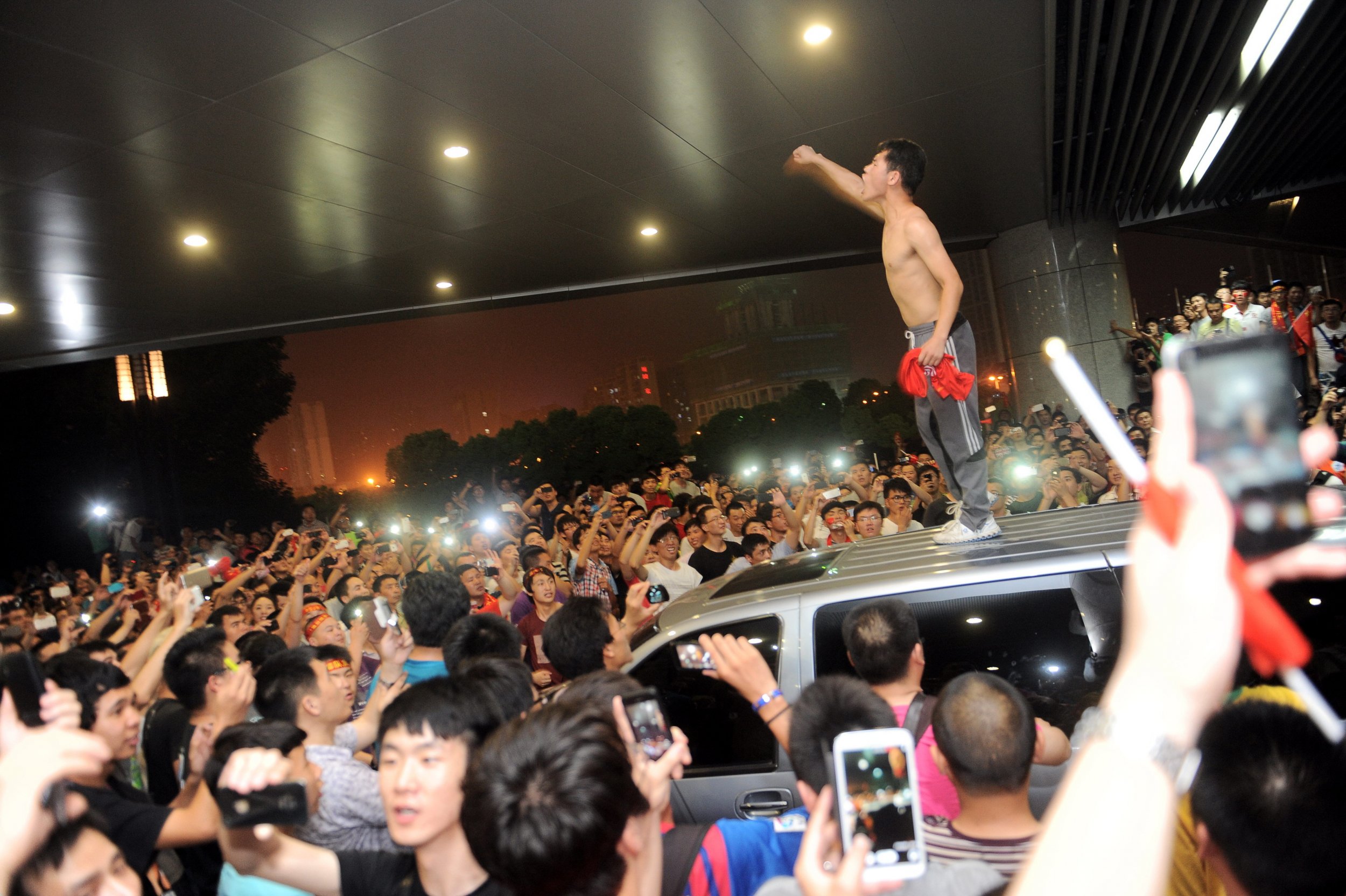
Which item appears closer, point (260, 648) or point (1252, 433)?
point (1252, 433)

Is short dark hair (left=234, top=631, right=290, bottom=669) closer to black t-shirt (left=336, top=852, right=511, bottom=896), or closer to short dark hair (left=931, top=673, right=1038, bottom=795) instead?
black t-shirt (left=336, top=852, right=511, bottom=896)

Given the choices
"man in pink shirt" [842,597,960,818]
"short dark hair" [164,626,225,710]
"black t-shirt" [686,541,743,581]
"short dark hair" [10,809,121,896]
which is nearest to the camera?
"short dark hair" [10,809,121,896]

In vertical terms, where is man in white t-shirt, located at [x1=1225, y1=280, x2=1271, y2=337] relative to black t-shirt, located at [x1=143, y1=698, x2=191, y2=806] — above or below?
above

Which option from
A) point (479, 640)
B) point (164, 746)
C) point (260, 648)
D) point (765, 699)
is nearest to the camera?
point (765, 699)

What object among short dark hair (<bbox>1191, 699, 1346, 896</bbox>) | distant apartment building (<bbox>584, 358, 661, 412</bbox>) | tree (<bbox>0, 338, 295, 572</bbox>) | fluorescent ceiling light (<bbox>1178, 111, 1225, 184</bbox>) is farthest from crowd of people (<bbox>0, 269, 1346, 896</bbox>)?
distant apartment building (<bbox>584, 358, 661, 412</bbox>)

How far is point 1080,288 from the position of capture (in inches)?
556

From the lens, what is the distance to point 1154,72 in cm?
838

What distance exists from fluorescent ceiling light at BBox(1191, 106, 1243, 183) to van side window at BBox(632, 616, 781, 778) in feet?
29.9

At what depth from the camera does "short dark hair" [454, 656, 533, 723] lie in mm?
2621

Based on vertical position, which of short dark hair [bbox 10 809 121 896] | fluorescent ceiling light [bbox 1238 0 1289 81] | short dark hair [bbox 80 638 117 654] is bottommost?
short dark hair [bbox 10 809 121 896]

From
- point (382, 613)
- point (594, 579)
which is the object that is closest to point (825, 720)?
point (382, 613)

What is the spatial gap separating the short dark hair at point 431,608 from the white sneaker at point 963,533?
87.4 inches

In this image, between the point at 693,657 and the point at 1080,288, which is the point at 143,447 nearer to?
the point at 1080,288

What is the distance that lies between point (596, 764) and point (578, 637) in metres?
2.10
